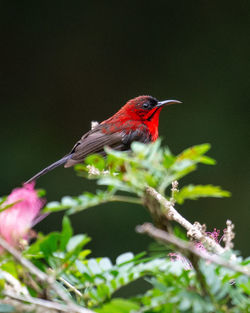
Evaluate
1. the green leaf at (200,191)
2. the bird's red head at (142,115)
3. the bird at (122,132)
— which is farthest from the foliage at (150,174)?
the bird's red head at (142,115)

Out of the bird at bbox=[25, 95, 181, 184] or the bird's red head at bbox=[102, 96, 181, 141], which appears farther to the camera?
the bird's red head at bbox=[102, 96, 181, 141]

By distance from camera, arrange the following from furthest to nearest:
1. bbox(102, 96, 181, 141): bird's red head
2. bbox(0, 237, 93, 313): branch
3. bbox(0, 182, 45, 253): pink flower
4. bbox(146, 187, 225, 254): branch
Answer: bbox(102, 96, 181, 141): bird's red head, bbox(146, 187, 225, 254): branch, bbox(0, 182, 45, 253): pink flower, bbox(0, 237, 93, 313): branch

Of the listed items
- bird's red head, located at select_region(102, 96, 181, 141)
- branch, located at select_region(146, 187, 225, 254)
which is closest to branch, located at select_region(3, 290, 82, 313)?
branch, located at select_region(146, 187, 225, 254)

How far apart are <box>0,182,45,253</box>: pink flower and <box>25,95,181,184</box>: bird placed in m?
2.70

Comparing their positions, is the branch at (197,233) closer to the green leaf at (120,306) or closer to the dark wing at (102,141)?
the green leaf at (120,306)

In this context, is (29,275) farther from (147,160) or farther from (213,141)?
(213,141)

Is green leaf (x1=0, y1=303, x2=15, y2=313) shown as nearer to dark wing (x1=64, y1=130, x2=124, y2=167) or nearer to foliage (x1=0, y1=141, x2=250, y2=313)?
foliage (x1=0, y1=141, x2=250, y2=313)

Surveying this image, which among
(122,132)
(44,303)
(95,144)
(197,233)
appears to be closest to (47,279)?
(44,303)

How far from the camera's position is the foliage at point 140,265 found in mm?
713

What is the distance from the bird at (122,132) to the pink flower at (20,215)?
2.70 m

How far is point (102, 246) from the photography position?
601 centimetres

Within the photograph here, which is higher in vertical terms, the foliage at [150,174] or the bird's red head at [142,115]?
the bird's red head at [142,115]

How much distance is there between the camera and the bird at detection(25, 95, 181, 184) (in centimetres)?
372

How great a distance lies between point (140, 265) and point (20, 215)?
190 millimetres
